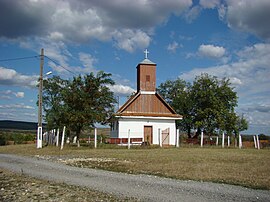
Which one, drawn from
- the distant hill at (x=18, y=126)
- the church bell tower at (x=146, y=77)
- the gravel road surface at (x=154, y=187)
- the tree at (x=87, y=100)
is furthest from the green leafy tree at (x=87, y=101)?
the distant hill at (x=18, y=126)

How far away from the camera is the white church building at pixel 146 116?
35.2m

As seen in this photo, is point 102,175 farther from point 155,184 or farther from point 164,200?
point 164,200

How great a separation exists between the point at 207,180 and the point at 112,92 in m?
22.0

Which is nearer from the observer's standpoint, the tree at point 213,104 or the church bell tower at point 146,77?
the church bell tower at point 146,77

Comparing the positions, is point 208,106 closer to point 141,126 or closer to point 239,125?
point 239,125

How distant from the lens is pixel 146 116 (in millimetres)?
35531

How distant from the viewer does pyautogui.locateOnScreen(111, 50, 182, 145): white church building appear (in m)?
35.2

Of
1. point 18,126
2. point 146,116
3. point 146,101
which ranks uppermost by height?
point 146,101

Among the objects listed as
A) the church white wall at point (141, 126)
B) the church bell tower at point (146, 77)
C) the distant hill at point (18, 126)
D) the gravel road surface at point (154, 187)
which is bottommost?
the gravel road surface at point (154, 187)

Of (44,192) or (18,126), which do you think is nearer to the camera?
(44,192)

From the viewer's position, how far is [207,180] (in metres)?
10.3

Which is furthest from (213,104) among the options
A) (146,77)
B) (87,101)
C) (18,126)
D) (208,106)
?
(18,126)

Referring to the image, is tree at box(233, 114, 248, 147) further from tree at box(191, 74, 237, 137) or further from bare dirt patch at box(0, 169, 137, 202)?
bare dirt patch at box(0, 169, 137, 202)

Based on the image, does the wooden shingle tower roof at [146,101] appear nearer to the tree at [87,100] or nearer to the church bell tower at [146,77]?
the church bell tower at [146,77]
